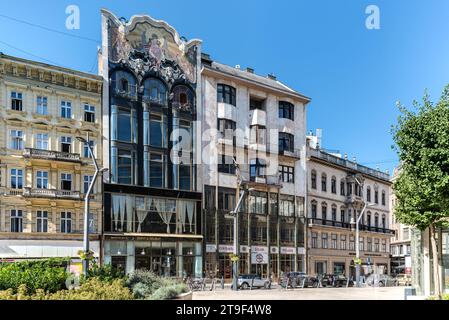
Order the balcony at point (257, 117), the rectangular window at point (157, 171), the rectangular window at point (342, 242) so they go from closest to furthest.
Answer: the rectangular window at point (157, 171)
the balcony at point (257, 117)
the rectangular window at point (342, 242)

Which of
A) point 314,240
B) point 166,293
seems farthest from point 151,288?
point 314,240

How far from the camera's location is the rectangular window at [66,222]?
37188 millimetres

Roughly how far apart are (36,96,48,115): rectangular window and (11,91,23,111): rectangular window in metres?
1.18

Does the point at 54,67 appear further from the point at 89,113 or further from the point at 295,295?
the point at 295,295

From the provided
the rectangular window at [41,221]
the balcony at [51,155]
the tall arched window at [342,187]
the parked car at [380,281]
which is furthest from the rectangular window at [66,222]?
the tall arched window at [342,187]

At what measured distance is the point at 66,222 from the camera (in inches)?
1470

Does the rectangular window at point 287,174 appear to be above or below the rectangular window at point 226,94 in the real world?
below

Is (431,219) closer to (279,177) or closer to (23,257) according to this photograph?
(23,257)

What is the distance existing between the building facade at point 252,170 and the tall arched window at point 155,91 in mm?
4205

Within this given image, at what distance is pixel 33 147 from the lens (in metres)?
36.8

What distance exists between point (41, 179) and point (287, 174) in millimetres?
24695

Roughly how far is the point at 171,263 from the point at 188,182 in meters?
6.84

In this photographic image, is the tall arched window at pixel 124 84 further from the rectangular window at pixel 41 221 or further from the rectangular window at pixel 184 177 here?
the rectangular window at pixel 41 221

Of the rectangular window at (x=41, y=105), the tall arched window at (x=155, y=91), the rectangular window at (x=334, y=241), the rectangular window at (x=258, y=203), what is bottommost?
the rectangular window at (x=334, y=241)
